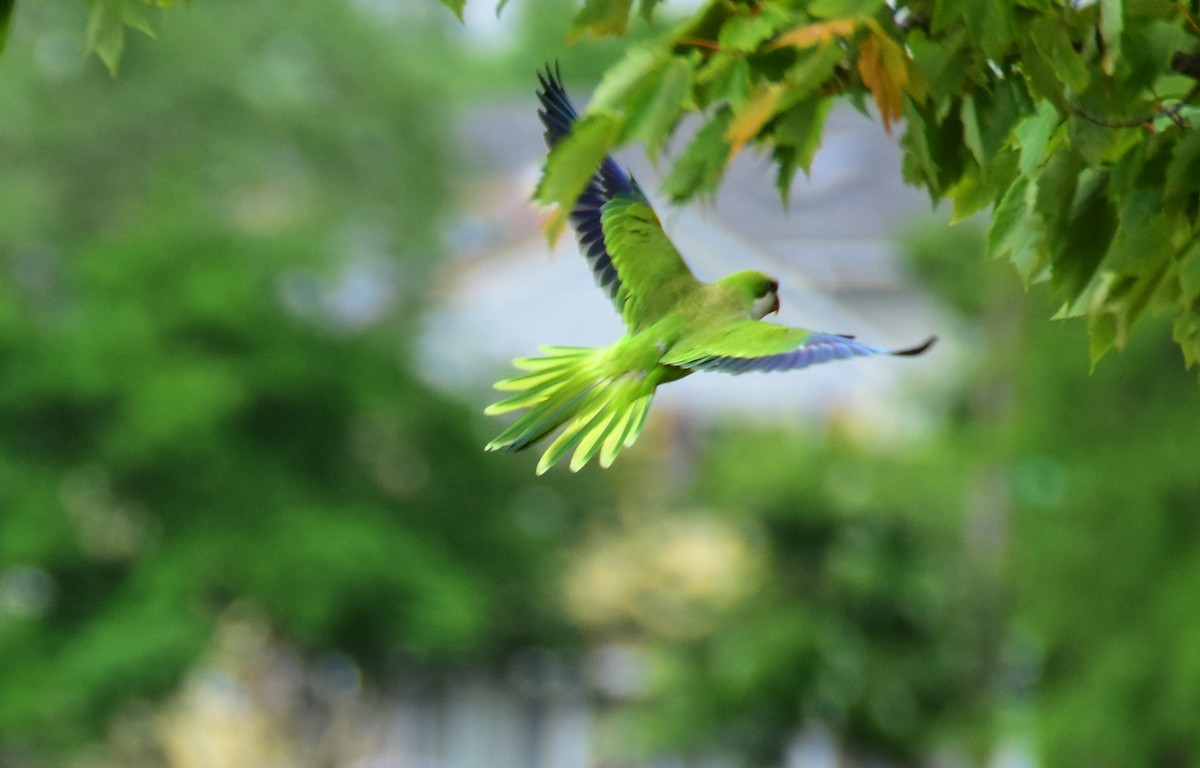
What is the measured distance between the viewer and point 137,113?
2592 cm

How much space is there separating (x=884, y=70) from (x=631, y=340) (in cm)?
57

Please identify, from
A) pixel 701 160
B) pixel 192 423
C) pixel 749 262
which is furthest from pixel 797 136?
pixel 192 423

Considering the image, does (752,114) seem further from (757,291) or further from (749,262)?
(749,262)

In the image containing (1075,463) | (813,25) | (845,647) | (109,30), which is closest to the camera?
(813,25)

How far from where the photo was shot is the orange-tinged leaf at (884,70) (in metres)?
2.58

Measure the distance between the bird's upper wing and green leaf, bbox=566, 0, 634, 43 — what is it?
0.74 feet

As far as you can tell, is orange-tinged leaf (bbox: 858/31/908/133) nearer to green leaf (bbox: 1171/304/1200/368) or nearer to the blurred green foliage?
green leaf (bbox: 1171/304/1200/368)

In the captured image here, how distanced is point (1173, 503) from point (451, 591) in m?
9.63

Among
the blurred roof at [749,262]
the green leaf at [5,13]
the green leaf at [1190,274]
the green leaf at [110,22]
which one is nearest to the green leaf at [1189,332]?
the green leaf at [1190,274]

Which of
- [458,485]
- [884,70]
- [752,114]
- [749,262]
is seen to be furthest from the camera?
[458,485]

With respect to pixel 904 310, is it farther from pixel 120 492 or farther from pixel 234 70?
pixel 234 70

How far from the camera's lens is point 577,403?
9.42 feet

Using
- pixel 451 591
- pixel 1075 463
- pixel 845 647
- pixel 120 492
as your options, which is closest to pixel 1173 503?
pixel 1075 463

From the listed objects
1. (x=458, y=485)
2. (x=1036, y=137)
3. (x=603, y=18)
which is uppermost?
(x=458, y=485)
